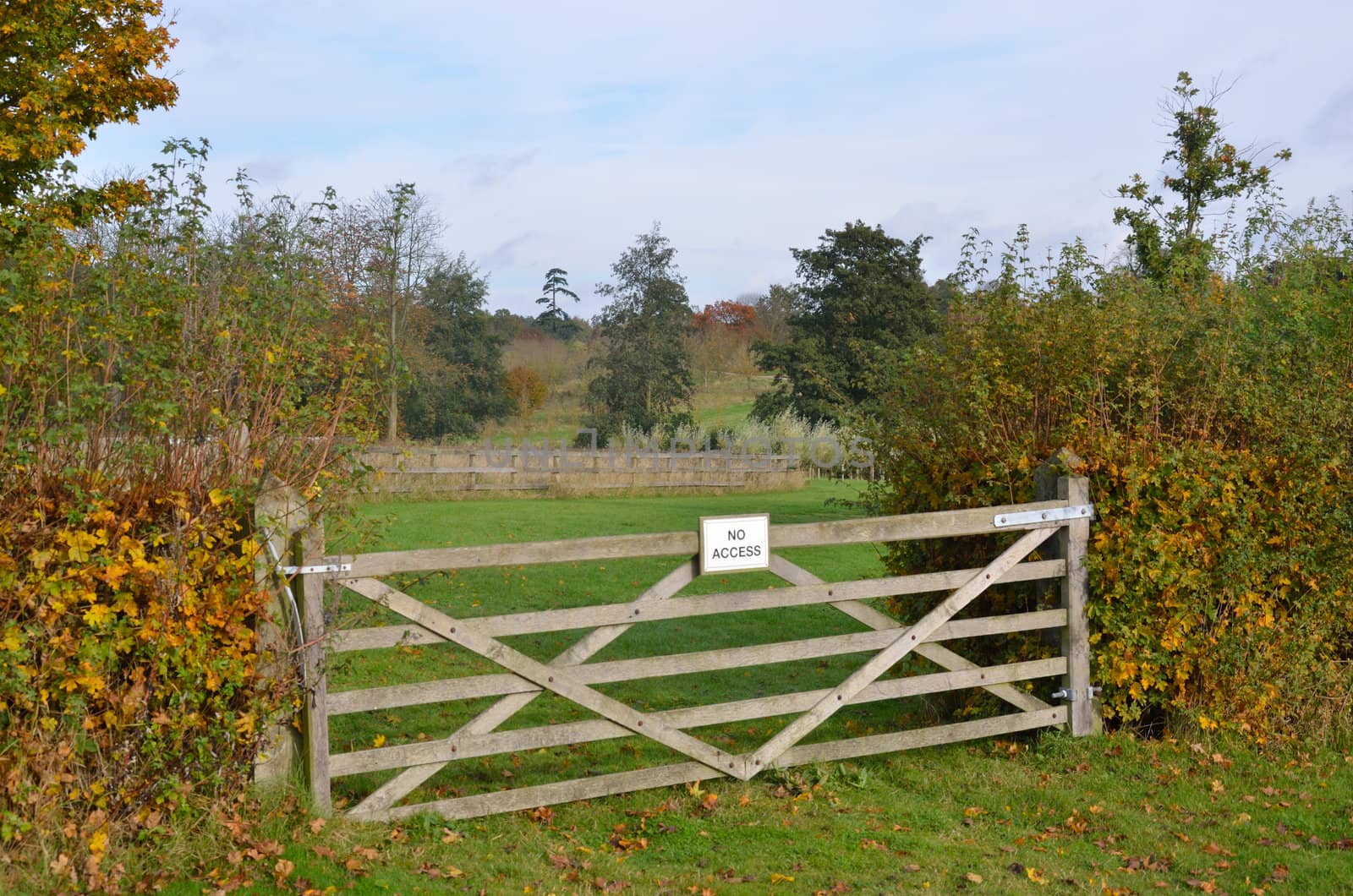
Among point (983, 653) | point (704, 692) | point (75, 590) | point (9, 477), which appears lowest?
point (704, 692)

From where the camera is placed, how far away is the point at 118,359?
4.90 meters

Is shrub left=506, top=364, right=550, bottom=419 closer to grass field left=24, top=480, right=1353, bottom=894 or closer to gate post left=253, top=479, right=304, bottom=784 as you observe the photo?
grass field left=24, top=480, right=1353, bottom=894

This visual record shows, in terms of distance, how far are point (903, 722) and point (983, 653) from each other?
0.84 meters

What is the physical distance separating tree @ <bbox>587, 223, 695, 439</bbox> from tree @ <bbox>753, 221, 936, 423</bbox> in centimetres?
336

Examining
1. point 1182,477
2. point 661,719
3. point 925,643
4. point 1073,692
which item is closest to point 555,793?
point 661,719

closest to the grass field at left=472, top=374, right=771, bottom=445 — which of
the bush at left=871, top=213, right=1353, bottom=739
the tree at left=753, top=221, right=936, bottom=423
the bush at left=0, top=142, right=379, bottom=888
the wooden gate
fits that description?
the tree at left=753, top=221, right=936, bottom=423

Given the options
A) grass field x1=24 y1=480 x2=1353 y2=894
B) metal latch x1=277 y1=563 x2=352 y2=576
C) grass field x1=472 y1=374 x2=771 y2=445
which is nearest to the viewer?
grass field x1=24 y1=480 x2=1353 y2=894

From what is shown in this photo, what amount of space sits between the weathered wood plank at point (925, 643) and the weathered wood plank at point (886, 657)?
126 mm

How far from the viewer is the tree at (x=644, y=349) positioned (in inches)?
1652

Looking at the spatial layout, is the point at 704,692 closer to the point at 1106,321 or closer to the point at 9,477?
the point at 1106,321

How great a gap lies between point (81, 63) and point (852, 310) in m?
31.1

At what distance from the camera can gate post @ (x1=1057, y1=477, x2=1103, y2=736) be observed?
671cm

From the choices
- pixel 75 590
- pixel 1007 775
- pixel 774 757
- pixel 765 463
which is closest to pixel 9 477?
pixel 75 590

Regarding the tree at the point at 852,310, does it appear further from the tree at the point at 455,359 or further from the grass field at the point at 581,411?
the tree at the point at 455,359
